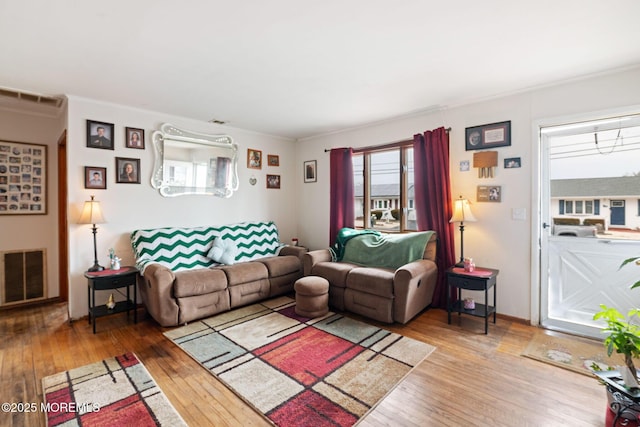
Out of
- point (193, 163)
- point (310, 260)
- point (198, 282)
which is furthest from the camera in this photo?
point (193, 163)

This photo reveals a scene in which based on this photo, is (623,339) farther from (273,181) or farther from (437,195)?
(273,181)

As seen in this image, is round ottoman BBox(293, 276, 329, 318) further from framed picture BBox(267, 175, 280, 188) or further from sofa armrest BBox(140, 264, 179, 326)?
framed picture BBox(267, 175, 280, 188)

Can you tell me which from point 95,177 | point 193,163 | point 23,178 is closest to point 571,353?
point 193,163

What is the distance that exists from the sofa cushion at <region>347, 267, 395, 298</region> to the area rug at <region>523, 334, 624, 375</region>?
48.2 inches

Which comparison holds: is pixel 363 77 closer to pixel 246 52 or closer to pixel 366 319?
pixel 246 52

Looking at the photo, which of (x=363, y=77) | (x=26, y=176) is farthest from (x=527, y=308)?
(x=26, y=176)

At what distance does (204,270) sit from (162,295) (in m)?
0.50

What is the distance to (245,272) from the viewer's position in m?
→ 3.56

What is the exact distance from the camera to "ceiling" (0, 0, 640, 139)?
5.84ft

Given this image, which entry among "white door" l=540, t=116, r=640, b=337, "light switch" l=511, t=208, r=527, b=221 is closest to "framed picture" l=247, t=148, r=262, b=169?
"light switch" l=511, t=208, r=527, b=221

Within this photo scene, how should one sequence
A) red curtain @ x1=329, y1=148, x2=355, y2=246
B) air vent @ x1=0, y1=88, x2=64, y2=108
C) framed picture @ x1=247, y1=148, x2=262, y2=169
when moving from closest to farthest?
Result: air vent @ x1=0, y1=88, x2=64, y2=108 → red curtain @ x1=329, y1=148, x2=355, y2=246 → framed picture @ x1=247, y1=148, x2=262, y2=169

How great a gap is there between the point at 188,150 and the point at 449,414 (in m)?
3.99

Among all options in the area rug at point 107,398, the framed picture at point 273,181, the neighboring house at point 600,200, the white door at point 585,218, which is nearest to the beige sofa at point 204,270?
the area rug at point 107,398

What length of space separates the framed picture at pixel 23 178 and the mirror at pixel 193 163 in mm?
1471
